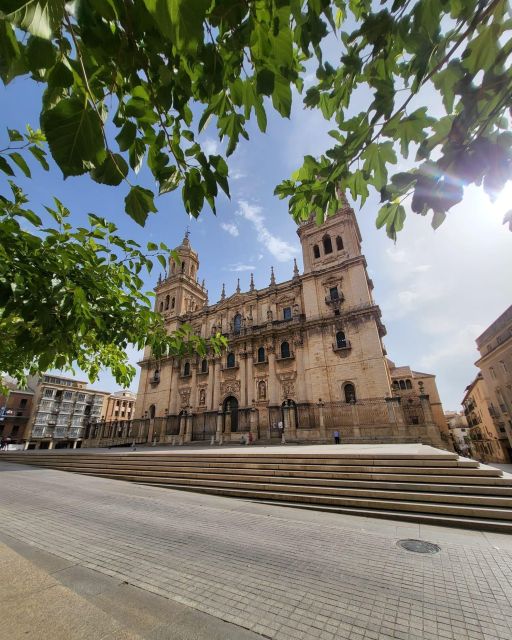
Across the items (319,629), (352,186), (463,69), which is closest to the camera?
(463,69)

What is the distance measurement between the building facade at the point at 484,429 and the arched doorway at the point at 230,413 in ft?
99.7

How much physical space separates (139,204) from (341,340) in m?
23.6

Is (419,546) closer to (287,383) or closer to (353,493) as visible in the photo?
(353,493)

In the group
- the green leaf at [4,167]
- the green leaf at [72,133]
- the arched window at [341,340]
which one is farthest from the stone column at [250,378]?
the green leaf at [72,133]

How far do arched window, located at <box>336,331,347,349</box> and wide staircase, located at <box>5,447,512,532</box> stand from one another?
14033 millimetres

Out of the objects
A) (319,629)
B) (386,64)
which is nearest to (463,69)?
(386,64)

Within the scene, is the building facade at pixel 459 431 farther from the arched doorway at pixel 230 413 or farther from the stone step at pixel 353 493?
the stone step at pixel 353 493

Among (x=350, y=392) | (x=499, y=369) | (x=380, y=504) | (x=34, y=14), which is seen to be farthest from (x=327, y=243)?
(x=34, y=14)

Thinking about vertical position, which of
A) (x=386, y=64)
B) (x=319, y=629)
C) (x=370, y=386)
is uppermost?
(x=370, y=386)

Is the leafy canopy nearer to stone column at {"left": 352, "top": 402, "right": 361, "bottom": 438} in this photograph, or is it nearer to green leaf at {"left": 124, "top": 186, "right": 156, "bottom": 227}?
green leaf at {"left": 124, "top": 186, "right": 156, "bottom": 227}

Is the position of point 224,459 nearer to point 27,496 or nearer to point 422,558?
point 27,496

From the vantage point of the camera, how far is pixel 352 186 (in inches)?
80.0

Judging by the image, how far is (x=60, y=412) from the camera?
52.5m

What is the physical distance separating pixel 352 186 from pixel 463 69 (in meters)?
0.76
